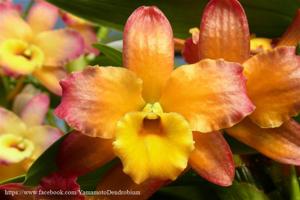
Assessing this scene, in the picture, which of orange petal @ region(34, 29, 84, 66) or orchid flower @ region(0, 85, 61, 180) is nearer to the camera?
orchid flower @ region(0, 85, 61, 180)

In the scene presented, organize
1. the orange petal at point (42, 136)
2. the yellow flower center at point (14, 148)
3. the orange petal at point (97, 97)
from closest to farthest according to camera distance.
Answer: the orange petal at point (97, 97)
the yellow flower center at point (14, 148)
the orange petal at point (42, 136)

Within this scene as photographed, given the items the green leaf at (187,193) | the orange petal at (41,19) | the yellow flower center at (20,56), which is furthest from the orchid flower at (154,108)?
the orange petal at (41,19)

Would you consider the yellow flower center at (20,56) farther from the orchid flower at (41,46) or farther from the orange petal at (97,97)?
the orange petal at (97,97)

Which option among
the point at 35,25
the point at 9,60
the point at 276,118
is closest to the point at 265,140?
the point at 276,118

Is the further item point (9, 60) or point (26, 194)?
point (9, 60)

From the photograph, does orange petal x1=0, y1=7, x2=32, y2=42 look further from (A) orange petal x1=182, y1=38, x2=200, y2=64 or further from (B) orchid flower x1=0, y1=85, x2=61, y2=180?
(A) orange petal x1=182, y1=38, x2=200, y2=64

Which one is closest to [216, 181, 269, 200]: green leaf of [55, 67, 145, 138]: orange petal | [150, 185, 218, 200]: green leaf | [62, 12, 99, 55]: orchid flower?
[150, 185, 218, 200]: green leaf

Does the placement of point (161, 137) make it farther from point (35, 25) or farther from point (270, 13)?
point (35, 25)
